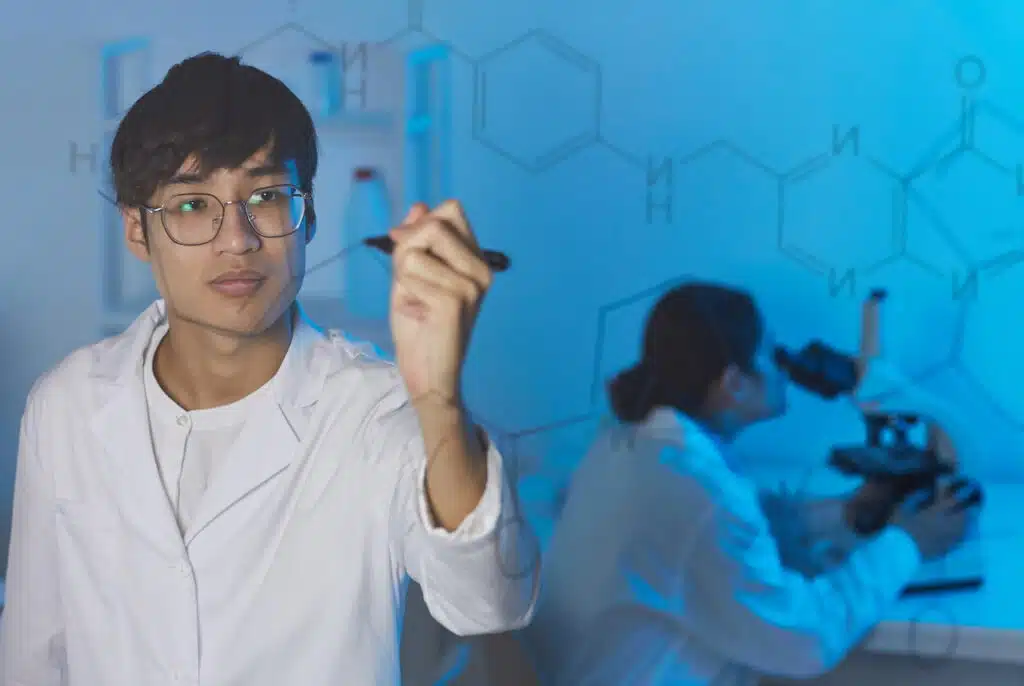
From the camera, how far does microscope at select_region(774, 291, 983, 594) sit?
1.29 meters

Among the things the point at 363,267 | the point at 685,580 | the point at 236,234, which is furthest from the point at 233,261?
the point at 685,580

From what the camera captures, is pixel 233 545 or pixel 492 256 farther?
pixel 233 545

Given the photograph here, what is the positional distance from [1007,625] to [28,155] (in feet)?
5.14

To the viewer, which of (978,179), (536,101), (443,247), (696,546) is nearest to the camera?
(443,247)

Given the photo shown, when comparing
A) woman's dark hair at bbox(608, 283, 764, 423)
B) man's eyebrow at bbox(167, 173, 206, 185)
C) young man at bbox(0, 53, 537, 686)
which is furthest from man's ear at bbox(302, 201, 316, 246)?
woman's dark hair at bbox(608, 283, 764, 423)

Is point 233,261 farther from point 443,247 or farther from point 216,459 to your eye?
point 443,247

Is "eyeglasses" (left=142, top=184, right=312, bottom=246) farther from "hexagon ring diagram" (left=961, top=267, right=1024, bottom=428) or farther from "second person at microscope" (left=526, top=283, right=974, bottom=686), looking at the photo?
"hexagon ring diagram" (left=961, top=267, right=1024, bottom=428)

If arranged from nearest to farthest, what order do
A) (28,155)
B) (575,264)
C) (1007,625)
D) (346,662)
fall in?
(346,662)
(1007,625)
(575,264)
(28,155)

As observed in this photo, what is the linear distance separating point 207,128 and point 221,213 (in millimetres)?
86

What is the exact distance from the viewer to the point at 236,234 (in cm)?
106

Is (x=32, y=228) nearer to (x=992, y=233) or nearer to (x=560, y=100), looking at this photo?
(x=560, y=100)

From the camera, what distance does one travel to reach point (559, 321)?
1466mm

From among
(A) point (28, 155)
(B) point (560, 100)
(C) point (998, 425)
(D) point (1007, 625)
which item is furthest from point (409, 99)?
(D) point (1007, 625)

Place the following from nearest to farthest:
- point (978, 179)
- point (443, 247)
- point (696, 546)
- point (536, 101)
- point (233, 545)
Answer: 1. point (443, 247)
2. point (233, 545)
3. point (696, 546)
4. point (978, 179)
5. point (536, 101)
